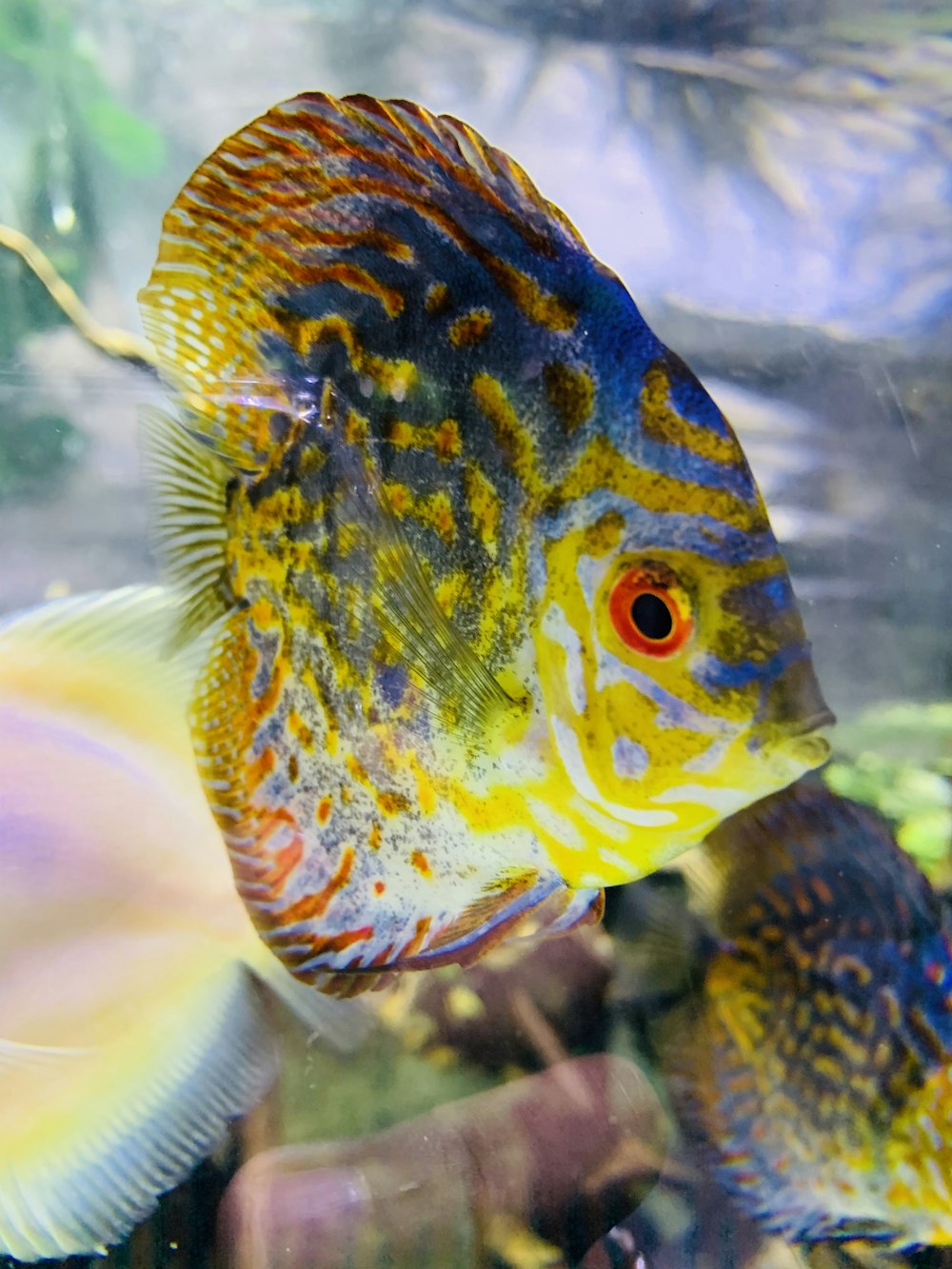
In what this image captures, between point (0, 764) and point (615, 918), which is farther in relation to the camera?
point (615, 918)

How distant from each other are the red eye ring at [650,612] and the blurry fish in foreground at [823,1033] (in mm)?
488

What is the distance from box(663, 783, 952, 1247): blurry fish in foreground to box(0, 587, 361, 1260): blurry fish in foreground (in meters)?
0.42

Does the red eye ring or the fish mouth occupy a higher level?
the red eye ring

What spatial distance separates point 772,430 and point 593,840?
2.94 ft

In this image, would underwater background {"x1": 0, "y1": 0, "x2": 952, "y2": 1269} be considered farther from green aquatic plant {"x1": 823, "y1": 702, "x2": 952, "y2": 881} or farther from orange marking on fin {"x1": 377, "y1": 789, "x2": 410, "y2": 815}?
orange marking on fin {"x1": 377, "y1": 789, "x2": 410, "y2": 815}

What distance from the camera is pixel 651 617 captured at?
0.29 meters

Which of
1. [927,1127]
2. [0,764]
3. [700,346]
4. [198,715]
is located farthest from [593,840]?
[700,346]

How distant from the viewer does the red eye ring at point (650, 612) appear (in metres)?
0.29

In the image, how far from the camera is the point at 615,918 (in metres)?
0.80

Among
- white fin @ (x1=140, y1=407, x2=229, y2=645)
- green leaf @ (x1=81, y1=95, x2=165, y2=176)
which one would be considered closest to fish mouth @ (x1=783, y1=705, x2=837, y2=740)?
white fin @ (x1=140, y1=407, x2=229, y2=645)

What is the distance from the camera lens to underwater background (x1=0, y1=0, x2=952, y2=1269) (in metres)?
0.73

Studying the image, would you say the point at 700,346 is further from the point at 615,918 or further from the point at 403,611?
the point at 403,611

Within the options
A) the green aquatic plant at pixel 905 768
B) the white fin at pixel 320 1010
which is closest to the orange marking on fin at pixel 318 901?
the white fin at pixel 320 1010

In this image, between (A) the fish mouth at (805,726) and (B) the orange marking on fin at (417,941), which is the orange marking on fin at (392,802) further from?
(A) the fish mouth at (805,726)
